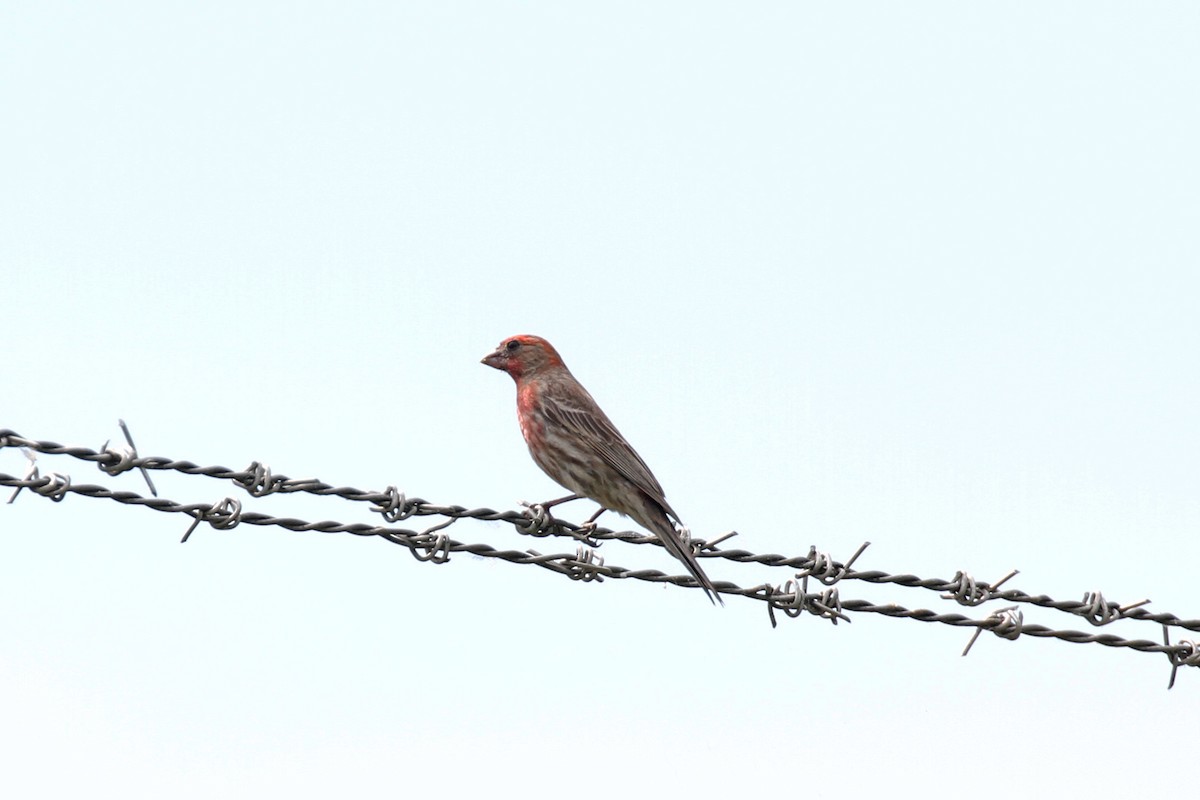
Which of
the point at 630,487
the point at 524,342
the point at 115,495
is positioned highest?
the point at 524,342

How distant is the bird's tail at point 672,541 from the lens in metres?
7.43

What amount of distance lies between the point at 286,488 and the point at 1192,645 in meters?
4.10

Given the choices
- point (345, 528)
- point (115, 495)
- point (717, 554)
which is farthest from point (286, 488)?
point (717, 554)

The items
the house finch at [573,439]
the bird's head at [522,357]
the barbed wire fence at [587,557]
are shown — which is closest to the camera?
the barbed wire fence at [587,557]

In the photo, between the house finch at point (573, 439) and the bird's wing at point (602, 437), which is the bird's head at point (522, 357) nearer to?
the house finch at point (573, 439)

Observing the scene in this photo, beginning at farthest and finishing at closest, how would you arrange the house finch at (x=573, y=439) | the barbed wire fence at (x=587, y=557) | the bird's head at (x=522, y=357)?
the bird's head at (x=522, y=357) → the house finch at (x=573, y=439) → the barbed wire fence at (x=587, y=557)

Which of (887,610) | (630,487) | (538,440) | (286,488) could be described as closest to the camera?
(286,488)

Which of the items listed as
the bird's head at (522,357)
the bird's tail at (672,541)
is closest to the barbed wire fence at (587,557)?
the bird's tail at (672,541)

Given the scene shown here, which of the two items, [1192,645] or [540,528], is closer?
[1192,645]

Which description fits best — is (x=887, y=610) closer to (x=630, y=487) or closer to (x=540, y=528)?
(x=540, y=528)

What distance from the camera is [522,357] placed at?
1140cm

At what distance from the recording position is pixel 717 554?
23.9ft

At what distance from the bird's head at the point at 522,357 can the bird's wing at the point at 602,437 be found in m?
0.46

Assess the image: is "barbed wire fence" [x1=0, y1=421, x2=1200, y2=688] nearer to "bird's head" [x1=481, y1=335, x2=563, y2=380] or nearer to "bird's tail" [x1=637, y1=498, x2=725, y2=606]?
"bird's tail" [x1=637, y1=498, x2=725, y2=606]
